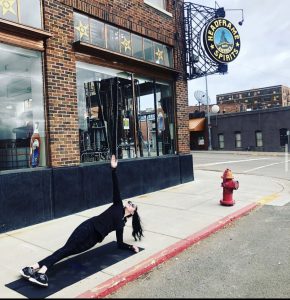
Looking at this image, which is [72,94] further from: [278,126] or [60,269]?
[278,126]

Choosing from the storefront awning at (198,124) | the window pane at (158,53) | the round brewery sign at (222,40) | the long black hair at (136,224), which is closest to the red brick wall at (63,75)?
the window pane at (158,53)

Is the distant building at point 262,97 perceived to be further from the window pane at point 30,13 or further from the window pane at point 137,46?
the window pane at point 30,13

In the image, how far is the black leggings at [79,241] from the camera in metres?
4.35

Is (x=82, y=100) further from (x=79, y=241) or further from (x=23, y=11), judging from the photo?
(x=79, y=241)

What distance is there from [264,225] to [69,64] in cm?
528

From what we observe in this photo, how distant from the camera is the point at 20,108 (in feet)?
24.2

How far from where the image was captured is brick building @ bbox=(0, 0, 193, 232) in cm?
704

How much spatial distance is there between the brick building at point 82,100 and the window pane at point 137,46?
3 centimetres

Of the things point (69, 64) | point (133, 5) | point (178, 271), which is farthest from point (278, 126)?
point (178, 271)

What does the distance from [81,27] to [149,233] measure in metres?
5.11

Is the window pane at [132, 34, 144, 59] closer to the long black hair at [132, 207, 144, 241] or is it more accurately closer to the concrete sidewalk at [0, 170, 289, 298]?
the concrete sidewalk at [0, 170, 289, 298]

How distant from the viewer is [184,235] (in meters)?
6.06

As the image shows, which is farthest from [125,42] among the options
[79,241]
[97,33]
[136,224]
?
[79,241]

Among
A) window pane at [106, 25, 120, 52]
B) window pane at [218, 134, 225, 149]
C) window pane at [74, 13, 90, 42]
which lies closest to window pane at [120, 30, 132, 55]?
window pane at [106, 25, 120, 52]
